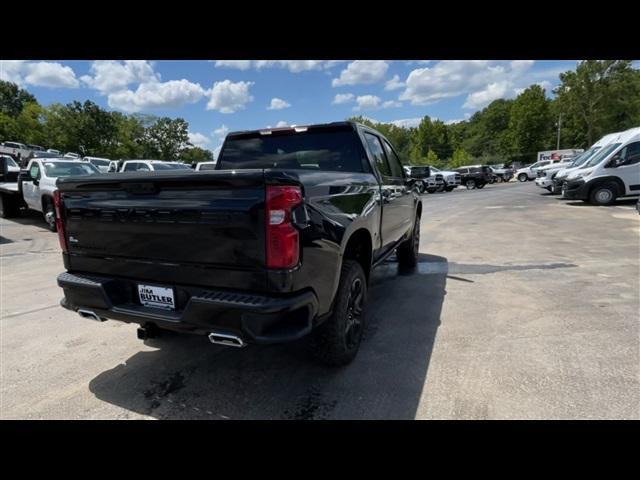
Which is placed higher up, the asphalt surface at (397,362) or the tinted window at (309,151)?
the tinted window at (309,151)

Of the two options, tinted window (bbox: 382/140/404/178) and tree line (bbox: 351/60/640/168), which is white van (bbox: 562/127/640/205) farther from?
tree line (bbox: 351/60/640/168)

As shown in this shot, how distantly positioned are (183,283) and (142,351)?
4.96 ft

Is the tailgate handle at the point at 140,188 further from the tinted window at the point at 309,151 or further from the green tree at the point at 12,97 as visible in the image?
the green tree at the point at 12,97

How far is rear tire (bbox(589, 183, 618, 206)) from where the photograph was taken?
46.4ft

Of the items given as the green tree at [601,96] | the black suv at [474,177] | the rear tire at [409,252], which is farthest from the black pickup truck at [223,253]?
the green tree at [601,96]

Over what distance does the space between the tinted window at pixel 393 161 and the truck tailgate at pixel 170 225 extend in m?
3.15

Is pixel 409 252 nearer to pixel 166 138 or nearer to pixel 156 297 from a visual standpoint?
pixel 156 297

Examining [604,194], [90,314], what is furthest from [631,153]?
[90,314]

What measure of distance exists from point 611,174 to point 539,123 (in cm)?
7801

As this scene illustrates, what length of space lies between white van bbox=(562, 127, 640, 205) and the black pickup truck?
14.5 m

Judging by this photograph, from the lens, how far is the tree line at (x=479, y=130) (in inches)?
1820

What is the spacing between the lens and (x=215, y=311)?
234 centimetres
